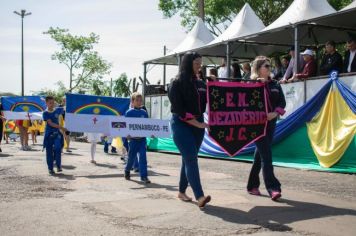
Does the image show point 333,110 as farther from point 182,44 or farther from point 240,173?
point 182,44

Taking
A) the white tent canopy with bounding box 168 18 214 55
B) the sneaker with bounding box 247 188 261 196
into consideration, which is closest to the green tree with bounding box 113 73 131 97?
the white tent canopy with bounding box 168 18 214 55

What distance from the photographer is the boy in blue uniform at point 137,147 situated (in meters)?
8.41

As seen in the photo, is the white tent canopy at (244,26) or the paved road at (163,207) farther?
the white tent canopy at (244,26)

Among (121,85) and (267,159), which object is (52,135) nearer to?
(267,159)

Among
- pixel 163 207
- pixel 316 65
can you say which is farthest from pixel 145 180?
pixel 316 65

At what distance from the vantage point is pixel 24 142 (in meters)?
17.7

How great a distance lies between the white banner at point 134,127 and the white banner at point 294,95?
4151 mm

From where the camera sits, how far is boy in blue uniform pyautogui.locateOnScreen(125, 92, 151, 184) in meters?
8.41

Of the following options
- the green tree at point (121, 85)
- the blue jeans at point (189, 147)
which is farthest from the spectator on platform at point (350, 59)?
the green tree at point (121, 85)

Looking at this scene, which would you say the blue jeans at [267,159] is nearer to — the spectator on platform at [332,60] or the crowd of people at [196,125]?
the crowd of people at [196,125]

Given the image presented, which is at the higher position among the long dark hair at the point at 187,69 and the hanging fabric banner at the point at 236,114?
the long dark hair at the point at 187,69

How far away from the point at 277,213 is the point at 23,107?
49.6 ft

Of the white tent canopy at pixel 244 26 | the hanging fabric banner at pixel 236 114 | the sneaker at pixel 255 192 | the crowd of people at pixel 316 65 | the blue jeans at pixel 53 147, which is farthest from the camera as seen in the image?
the white tent canopy at pixel 244 26

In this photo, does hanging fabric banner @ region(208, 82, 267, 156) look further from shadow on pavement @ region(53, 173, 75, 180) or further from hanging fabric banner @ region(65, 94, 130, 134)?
hanging fabric banner @ region(65, 94, 130, 134)
